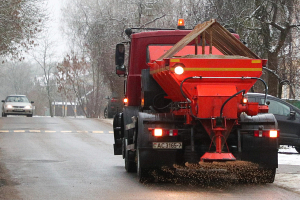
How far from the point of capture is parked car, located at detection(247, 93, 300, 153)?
1530 cm

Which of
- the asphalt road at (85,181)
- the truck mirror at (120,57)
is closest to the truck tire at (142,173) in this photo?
the asphalt road at (85,181)

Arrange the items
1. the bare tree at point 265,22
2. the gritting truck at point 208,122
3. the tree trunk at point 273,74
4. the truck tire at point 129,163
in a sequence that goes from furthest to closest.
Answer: the tree trunk at point 273,74, the bare tree at point 265,22, the truck tire at point 129,163, the gritting truck at point 208,122

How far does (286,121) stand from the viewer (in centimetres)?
1545

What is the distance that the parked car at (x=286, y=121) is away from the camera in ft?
50.2

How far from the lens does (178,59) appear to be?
861cm

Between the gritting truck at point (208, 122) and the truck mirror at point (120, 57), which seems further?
the truck mirror at point (120, 57)

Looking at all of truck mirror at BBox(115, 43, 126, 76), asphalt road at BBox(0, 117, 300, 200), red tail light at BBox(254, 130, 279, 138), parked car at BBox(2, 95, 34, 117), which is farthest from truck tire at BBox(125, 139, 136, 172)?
parked car at BBox(2, 95, 34, 117)

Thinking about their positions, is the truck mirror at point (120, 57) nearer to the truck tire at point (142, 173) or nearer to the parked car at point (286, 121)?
the truck tire at point (142, 173)

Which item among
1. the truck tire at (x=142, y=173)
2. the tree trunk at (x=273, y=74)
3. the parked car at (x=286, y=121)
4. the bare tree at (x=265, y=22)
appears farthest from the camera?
the tree trunk at (x=273, y=74)

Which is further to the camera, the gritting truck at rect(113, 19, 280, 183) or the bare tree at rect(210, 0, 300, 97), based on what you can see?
the bare tree at rect(210, 0, 300, 97)

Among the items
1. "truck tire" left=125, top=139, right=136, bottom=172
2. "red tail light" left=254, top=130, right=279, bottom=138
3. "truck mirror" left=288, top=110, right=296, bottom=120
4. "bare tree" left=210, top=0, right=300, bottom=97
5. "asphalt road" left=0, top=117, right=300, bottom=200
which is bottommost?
"asphalt road" left=0, top=117, right=300, bottom=200

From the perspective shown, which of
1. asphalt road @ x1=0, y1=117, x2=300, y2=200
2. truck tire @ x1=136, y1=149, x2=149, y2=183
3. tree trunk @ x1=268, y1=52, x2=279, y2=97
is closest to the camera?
asphalt road @ x1=0, y1=117, x2=300, y2=200

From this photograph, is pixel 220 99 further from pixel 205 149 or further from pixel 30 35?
pixel 30 35

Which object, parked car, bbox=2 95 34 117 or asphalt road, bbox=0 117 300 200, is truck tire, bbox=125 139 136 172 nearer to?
asphalt road, bbox=0 117 300 200
